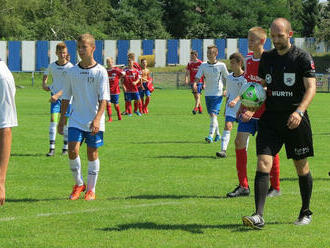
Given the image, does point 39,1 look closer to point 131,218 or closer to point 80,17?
point 80,17

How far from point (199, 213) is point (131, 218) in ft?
2.70

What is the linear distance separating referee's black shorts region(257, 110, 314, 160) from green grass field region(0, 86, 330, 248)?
80cm

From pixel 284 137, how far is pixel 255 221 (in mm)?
968

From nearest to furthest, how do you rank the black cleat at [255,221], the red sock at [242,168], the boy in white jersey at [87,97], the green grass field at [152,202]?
the green grass field at [152,202], the black cleat at [255,221], the boy in white jersey at [87,97], the red sock at [242,168]

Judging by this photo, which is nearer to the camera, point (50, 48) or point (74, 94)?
point (74, 94)

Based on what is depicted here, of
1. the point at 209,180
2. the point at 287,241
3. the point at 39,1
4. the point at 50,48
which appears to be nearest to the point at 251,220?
the point at 287,241

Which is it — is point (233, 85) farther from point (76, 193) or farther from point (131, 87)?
point (131, 87)

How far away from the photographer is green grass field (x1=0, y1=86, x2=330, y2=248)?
24.1ft

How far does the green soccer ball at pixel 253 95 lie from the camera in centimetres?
793

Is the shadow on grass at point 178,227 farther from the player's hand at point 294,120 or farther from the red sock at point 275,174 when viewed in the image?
the red sock at point 275,174

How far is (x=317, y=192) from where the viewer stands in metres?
10.1

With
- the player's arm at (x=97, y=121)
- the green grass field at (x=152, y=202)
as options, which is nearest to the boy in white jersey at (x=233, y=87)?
the green grass field at (x=152, y=202)

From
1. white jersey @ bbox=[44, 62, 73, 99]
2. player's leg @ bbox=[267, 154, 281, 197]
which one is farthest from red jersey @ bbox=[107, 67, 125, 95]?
player's leg @ bbox=[267, 154, 281, 197]

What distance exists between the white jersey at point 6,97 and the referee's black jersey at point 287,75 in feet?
9.41
